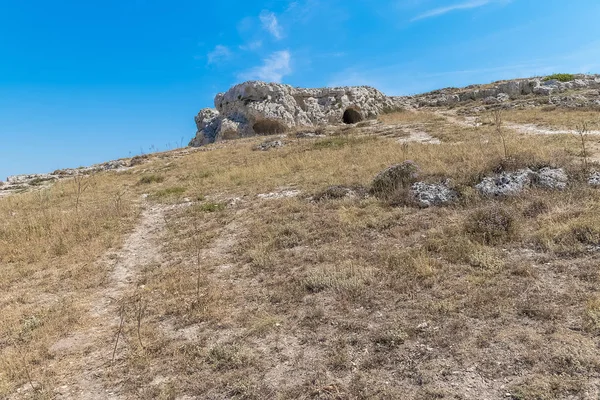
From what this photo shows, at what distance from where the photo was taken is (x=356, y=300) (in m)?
5.58

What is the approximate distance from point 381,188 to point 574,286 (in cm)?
588

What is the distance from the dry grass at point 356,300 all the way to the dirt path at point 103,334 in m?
0.19

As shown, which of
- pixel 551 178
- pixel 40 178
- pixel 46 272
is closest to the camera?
pixel 46 272

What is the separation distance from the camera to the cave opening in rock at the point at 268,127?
105 feet

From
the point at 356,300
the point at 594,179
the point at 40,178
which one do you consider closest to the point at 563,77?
the point at 594,179

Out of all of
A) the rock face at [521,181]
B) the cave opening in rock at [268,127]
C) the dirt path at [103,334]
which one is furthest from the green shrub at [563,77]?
the dirt path at [103,334]

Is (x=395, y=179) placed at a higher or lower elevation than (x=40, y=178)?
lower

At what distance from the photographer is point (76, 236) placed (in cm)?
1009

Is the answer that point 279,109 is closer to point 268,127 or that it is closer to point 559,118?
point 268,127

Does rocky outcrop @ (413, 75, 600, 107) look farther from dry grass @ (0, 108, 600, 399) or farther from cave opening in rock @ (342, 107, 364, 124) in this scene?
dry grass @ (0, 108, 600, 399)

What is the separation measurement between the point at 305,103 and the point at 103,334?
3077cm

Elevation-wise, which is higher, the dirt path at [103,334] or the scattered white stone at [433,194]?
the scattered white stone at [433,194]

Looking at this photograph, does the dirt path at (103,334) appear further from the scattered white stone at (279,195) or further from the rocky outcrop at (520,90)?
the rocky outcrop at (520,90)

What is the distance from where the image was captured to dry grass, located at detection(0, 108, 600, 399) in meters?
3.98
